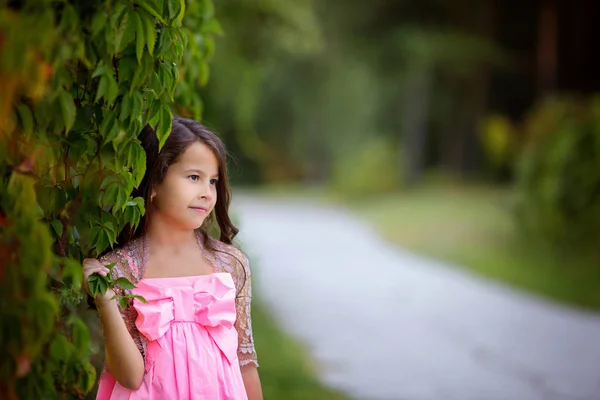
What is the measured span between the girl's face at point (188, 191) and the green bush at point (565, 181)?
8.52 m

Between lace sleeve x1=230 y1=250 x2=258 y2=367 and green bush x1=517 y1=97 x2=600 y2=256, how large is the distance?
332 inches

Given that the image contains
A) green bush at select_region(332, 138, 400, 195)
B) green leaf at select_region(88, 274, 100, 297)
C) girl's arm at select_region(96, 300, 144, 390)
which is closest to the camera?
green leaf at select_region(88, 274, 100, 297)

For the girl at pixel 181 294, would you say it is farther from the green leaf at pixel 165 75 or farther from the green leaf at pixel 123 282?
the green leaf at pixel 165 75

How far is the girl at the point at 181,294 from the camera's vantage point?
7.66ft

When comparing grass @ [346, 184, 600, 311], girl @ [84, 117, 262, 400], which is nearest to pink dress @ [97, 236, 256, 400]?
girl @ [84, 117, 262, 400]

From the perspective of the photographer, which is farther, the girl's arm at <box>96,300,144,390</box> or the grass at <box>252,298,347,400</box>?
the grass at <box>252,298,347,400</box>

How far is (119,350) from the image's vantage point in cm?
222

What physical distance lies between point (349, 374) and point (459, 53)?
2284 centimetres

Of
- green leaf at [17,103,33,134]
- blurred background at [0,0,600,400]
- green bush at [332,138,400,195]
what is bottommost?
green bush at [332,138,400,195]

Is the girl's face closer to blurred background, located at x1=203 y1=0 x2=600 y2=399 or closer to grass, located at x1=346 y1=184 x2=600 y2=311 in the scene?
blurred background, located at x1=203 y1=0 x2=600 y2=399

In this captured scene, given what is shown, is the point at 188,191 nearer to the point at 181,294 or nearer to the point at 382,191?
the point at 181,294

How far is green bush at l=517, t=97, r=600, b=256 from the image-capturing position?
10.3 meters

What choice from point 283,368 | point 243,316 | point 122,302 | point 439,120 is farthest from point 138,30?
point 439,120

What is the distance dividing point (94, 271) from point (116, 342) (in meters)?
0.23
